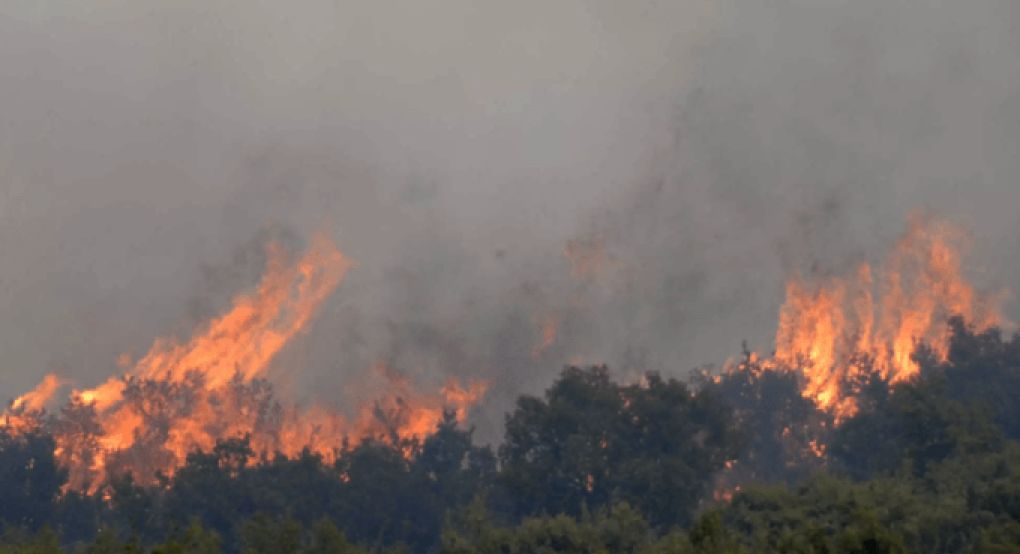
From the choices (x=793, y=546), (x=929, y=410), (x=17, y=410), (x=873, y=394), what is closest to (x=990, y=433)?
(x=929, y=410)

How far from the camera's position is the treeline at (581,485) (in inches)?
2053

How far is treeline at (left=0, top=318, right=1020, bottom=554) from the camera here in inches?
2053

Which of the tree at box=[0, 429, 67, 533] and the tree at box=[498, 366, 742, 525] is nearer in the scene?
the tree at box=[498, 366, 742, 525]

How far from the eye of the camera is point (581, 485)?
7562cm

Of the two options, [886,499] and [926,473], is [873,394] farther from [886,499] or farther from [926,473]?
[886,499]

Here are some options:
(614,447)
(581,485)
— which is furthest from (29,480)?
(614,447)

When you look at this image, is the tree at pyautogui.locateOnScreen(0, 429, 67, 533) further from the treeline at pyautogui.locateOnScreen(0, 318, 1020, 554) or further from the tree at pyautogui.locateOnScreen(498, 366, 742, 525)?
the tree at pyautogui.locateOnScreen(498, 366, 742, 525)

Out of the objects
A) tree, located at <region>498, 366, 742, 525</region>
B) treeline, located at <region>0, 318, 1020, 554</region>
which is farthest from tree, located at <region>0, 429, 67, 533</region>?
tree, located at <region>498, 366, 742, 525</region>

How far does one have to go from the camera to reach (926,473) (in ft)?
214

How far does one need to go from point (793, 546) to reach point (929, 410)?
41.8m

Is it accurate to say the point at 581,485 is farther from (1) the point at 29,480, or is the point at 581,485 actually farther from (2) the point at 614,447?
(1) the point at 29,480

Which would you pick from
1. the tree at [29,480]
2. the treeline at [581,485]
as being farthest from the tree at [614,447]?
the tree at [29,480]

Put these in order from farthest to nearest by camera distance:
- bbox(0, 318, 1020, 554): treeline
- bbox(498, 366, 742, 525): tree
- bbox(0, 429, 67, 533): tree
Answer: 1. bbox(0, 429, 67, 533): tree
2. bbox(498, 366, 742, 525): tree
3. bbox(0, 318, 1020, 554): treeline

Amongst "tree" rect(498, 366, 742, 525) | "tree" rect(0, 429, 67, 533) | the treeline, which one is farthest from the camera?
"tree" rect(0, 429, 67, 533)
